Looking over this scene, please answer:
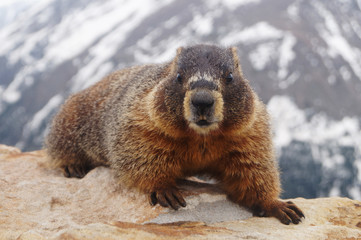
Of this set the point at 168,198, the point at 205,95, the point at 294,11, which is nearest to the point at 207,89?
the point at 205,95

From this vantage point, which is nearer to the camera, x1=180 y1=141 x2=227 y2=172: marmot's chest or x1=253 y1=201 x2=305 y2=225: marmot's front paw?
x1=180 y1=141 x2=227 y2=172: marmot's chest

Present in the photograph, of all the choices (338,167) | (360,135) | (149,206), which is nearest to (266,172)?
(149,206)

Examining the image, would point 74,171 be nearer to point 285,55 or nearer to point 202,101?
point 202,101

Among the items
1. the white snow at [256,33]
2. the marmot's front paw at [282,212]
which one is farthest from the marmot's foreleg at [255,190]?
the white snow at [256,33]

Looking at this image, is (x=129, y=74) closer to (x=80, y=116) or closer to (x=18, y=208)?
(x=80, y=116)

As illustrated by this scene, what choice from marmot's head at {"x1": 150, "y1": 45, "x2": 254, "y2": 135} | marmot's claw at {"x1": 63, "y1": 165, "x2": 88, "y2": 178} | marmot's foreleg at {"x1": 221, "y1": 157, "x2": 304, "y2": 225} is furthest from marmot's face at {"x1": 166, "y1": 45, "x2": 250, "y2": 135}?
marmot's claw at {"x1": 63, "y1": 165, "x2": 88, "y2": 178}

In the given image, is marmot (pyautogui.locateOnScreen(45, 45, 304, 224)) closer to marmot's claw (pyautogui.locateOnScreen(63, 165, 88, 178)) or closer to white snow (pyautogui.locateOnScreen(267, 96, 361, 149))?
marmot's claw (pyautogui.locateOnScreen(63, 165, 88, 178))

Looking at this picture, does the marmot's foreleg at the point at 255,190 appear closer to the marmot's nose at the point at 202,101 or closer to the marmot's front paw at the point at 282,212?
the marmot's front paw at the point at 282,212
